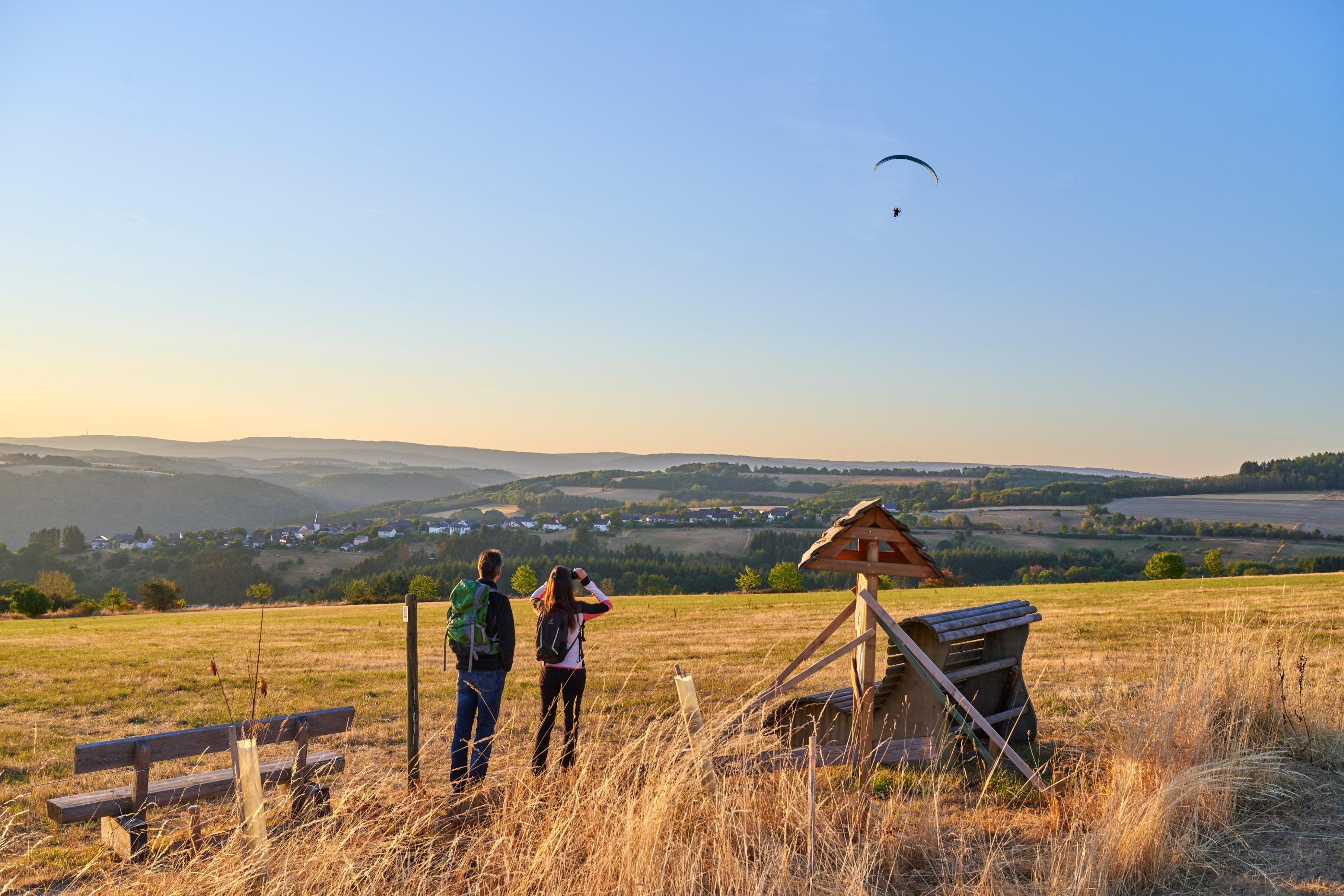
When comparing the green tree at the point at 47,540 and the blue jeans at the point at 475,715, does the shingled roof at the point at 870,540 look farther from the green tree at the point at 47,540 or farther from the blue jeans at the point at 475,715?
the green tree at the point at 47,540

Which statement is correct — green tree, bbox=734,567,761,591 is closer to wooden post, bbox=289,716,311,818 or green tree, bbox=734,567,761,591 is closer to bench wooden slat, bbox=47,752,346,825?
bench wooden slat, bbox=47,752,346,825

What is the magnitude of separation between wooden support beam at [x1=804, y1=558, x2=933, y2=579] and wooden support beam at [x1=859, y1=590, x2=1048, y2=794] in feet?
0.77

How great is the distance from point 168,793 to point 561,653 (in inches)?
121

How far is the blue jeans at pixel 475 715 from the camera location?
6.83 metres

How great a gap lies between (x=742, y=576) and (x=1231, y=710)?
73.2 metres

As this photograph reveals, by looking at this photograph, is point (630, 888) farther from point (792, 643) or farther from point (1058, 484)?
point (1058, 484)

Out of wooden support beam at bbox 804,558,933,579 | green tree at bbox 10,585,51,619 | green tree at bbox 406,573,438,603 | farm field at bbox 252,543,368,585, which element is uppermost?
wooden support beam at bbox 804,558,933,579

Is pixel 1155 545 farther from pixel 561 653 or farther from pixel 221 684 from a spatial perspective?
pixel 221 684

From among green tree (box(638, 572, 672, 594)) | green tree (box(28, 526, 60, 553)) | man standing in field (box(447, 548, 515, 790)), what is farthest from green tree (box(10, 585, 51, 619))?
green tree (box(28, 526, 60, 553))

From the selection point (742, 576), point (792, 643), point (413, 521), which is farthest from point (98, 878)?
point (413, 521)

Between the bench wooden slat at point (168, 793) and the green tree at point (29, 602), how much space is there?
Result: 184 ft

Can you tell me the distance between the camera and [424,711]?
1150 cm

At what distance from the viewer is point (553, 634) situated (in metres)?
7.00

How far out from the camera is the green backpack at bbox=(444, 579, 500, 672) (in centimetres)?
702
